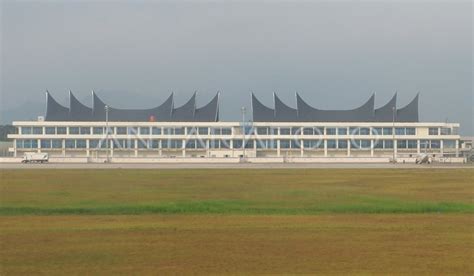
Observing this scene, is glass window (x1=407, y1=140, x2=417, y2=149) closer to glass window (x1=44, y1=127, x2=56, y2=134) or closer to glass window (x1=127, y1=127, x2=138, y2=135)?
glass window (x1=127, y1=127, x2=138, y2=135)

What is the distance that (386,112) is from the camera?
333 feet

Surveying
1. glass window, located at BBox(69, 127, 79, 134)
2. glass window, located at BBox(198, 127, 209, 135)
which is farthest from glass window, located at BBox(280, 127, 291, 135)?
glass window, located at BBox(69, 127, 79, 134)

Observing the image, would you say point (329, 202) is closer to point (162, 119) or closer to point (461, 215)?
point (461, 215)

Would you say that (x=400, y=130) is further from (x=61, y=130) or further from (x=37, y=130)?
(x=37, y=130)

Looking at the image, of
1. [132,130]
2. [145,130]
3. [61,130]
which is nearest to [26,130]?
[61,130]

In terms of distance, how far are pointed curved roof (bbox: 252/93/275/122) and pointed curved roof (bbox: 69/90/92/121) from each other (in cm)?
2332

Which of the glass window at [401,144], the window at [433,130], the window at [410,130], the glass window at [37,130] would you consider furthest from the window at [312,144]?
the glass window at [37,130]

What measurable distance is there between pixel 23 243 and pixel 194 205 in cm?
867

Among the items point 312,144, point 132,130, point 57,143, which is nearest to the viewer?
point 132,130

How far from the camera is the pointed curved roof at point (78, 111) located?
9906 centimetres

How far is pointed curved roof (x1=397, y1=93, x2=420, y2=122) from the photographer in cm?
10031

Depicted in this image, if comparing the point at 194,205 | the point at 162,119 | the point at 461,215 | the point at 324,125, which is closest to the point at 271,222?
the point at 194,205

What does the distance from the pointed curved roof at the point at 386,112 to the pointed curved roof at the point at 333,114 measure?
Result: 1.23 meters

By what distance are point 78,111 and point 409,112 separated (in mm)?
47295
